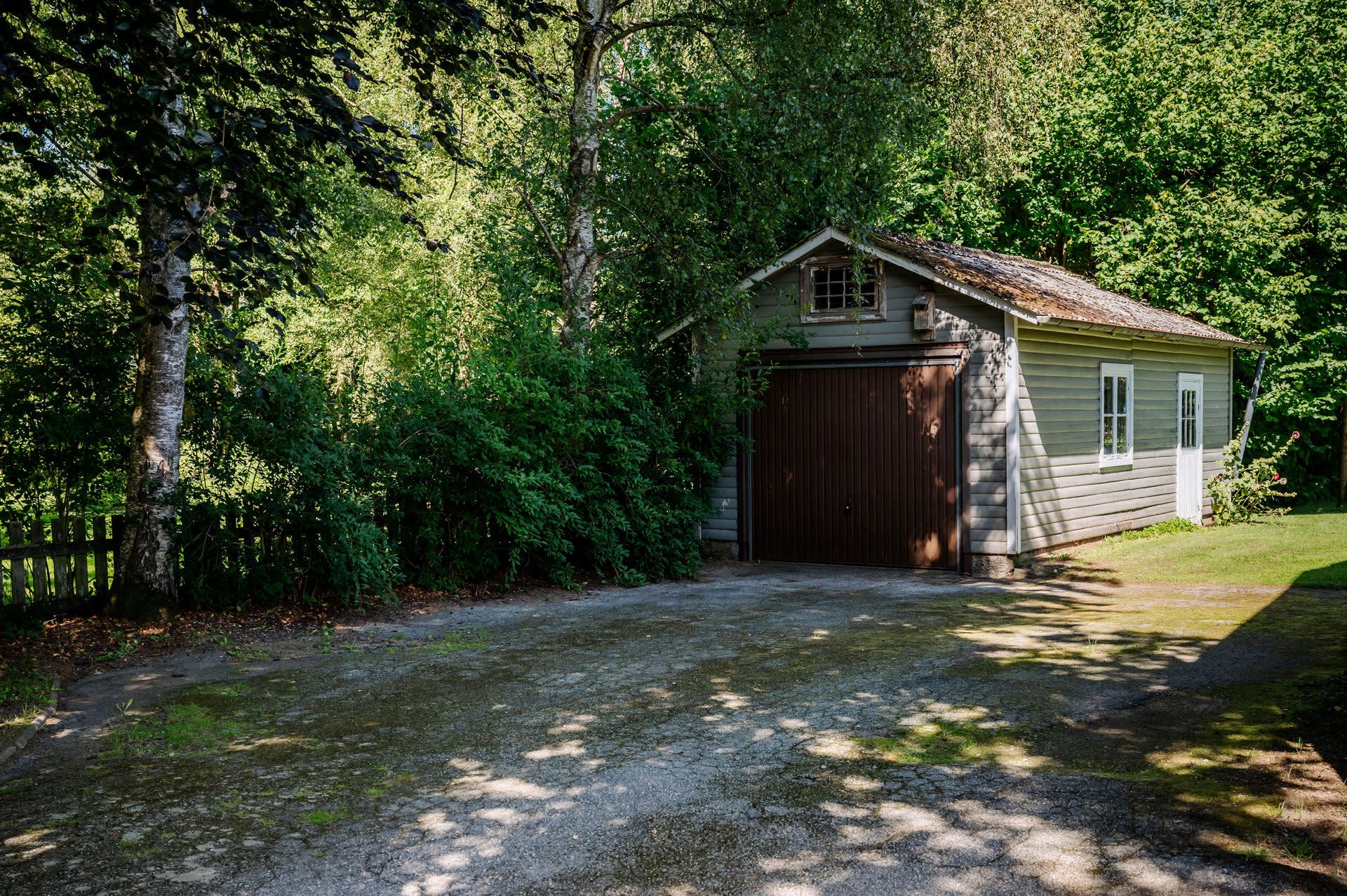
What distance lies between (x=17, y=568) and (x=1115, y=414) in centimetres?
1315

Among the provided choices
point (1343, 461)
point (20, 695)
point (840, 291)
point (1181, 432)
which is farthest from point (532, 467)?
point (1343, 461)

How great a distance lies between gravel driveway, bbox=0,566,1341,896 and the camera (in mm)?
4016

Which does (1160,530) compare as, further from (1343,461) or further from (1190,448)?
(1343,461)

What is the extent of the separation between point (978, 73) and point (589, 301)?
6.67 m

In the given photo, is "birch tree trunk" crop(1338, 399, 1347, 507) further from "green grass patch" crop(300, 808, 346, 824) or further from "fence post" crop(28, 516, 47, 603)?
"fence post" crop(28, 516, 47, 603)

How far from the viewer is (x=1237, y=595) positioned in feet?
34.5

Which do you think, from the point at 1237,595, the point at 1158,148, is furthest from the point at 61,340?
the point at 1158,148

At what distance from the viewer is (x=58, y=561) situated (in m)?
8.91

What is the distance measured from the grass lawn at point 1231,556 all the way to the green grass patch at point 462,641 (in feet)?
24.1

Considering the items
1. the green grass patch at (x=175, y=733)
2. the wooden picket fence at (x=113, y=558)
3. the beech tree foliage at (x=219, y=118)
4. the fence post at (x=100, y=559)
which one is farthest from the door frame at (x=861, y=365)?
the green grass patch at (x=175, y=733)

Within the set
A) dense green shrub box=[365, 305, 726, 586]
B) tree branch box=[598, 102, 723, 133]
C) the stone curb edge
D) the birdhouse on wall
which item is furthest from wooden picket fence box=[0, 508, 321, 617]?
the birdhouse on wall

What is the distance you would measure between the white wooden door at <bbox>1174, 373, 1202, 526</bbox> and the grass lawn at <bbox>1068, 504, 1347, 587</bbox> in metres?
0.51

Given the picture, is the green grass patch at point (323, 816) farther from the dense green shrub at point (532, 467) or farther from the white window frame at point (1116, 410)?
the white window frame at point (1116, 410)

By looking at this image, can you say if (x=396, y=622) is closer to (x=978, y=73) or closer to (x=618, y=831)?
(x=618, y=831)
